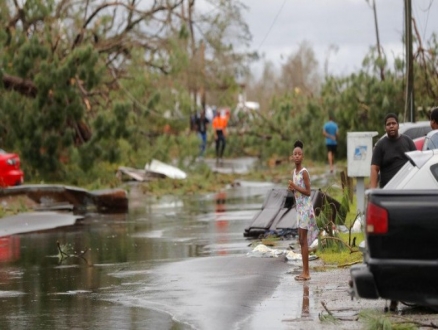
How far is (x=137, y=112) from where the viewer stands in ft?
102

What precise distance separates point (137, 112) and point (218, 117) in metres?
9.66

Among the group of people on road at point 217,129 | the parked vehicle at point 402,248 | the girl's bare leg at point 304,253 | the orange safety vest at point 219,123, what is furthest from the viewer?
the group of people on road at point 217,129

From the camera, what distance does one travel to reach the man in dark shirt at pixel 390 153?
12.8 m

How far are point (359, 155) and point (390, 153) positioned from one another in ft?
15.9

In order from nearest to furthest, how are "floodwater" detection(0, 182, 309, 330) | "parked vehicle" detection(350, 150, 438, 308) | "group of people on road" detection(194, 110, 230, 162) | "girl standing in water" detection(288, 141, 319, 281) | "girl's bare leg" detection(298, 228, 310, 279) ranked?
"parked vehicle" detection(350, 150, 438, 308) < "floodwater" detection(0, 182, 309, 330) < "girl's bare leg" detection(298, 228, 310, 279) < "girl standing in water" detection(288, 141, 319, 281) < "group of people on road" detection(194, 110, 230, 162)

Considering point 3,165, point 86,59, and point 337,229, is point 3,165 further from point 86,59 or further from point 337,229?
point 337,229

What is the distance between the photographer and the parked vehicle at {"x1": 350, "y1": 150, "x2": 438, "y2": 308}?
327 inches

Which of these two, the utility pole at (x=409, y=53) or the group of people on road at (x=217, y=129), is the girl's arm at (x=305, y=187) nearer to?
the utility pole at (x=409, y=53)

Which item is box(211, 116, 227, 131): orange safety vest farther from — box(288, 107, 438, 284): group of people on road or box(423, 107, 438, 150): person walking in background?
box(288, 107, 438, 284): group of people on road

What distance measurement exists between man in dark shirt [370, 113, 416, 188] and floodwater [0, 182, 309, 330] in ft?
5.66

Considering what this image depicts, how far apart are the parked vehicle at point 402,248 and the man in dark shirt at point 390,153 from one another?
4.39m

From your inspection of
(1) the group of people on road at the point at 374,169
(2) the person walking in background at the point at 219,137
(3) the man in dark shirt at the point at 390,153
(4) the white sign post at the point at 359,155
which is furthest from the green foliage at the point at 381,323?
(2) the person walking in background at the point at 219,137

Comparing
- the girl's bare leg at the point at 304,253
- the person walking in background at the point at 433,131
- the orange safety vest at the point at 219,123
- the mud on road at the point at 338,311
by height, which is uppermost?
the orange safety vest at the point at 219,123

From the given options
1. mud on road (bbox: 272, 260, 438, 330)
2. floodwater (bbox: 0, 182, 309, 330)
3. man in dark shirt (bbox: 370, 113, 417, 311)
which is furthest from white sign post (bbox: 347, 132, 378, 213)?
mud on road (bbox: 272, 260, 438, 330)
